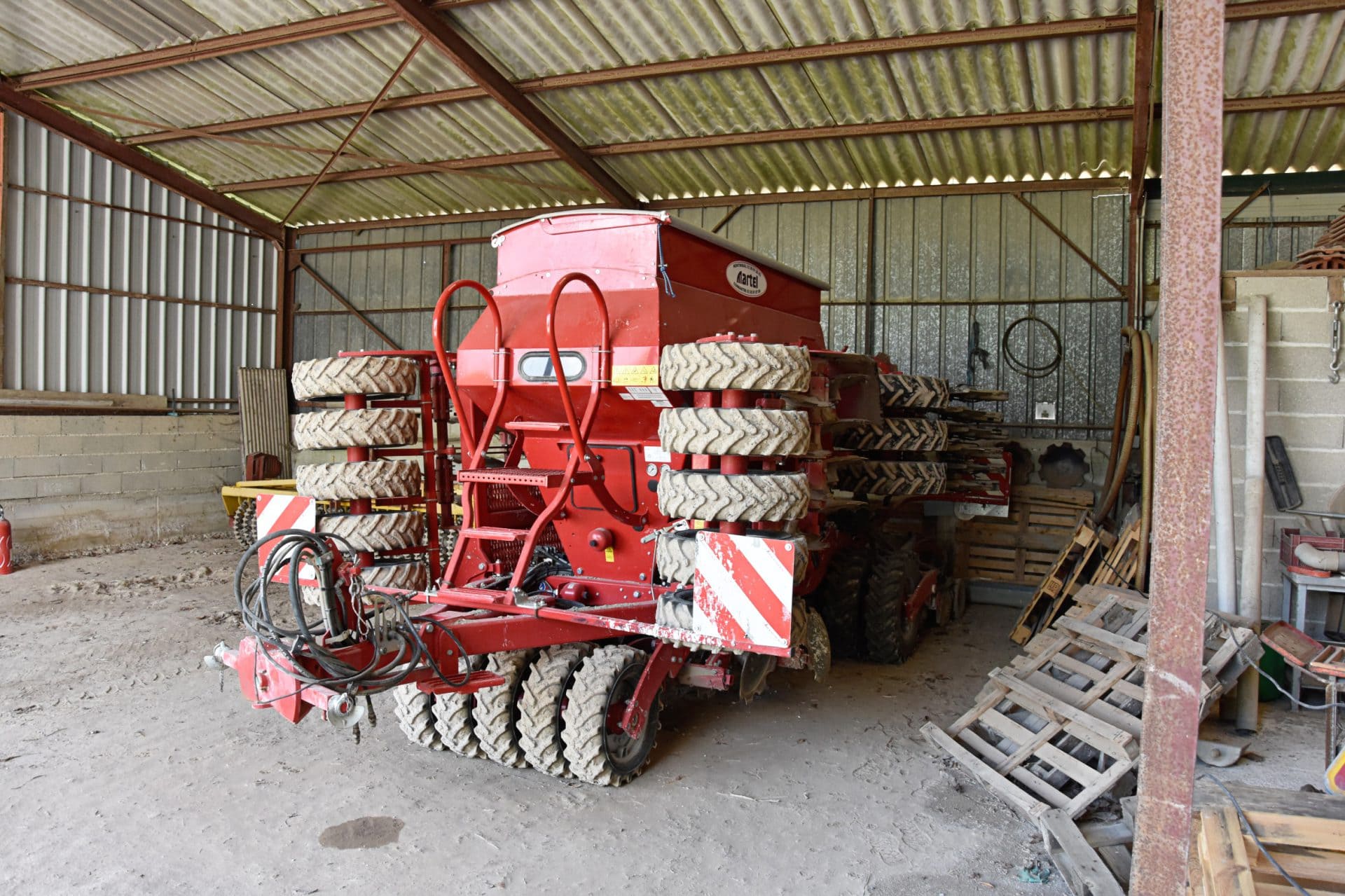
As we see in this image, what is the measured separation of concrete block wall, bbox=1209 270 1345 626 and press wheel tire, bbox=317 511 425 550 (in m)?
5.12

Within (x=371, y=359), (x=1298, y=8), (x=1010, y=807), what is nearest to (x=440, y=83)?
(x=371, y=359)

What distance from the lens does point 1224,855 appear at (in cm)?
249

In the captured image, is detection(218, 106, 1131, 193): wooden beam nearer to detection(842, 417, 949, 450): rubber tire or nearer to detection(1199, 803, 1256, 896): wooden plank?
detection(842, 417, 949, 450): rubber tire

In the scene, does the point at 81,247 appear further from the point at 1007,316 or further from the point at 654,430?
the point at 1007,316

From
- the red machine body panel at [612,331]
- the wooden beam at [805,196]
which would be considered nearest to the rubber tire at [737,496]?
the red machine body panel at [612,331]

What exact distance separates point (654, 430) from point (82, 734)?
12.2 feet

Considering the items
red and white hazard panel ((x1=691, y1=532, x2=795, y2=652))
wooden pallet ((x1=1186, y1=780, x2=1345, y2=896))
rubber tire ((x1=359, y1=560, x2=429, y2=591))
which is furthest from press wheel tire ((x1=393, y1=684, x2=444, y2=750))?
wooden pallet ((x1=1186, y1=780, x2=1345, y2=896))

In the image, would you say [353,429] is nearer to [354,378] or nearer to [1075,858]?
[354,378]

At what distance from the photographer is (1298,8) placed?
723 centimetres

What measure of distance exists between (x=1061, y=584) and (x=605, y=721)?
15.8ft

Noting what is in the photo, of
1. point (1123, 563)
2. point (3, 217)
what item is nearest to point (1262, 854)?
point (1123, 563)

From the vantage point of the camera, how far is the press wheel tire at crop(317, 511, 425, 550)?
4590mm

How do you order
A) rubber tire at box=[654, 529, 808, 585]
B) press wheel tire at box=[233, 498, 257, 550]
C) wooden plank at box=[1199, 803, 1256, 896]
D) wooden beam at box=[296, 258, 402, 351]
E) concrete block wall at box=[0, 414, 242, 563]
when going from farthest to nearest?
1. wooden beam at box=[296, 258, 402, 351]
2. press wheel tire at box=[233, 498, 257, 550]
3. concrete block wall at box=[0, 414, 242, 563]
4. rubber tire at box=[654, 529, 808, 585]
5. wooden plank at box=[1199, 803, 1256, 896]

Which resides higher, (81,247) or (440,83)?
(440,83)
